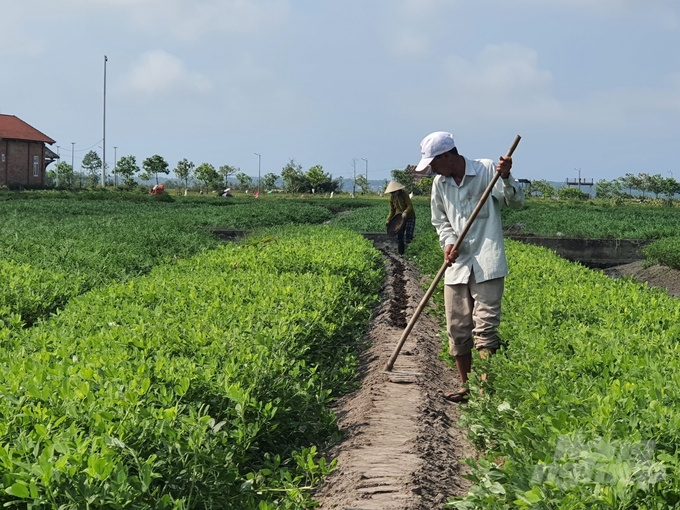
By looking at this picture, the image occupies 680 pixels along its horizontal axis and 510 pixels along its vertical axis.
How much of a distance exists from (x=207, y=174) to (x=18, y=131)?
3465 cm

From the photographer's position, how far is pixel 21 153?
58031 millimetres

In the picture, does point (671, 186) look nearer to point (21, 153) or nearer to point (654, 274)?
point (21, 153)

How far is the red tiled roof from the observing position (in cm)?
5738

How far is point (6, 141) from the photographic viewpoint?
2233 inches

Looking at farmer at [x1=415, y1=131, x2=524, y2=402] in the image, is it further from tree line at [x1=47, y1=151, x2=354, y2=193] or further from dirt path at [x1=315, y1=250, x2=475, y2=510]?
tree line at [x1=47, y1=151, x2=354, y2=193]

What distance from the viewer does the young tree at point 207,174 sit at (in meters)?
92.0

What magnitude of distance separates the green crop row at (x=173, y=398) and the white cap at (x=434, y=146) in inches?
60.8

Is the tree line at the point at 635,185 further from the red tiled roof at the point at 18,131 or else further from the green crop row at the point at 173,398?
the green crop row at the point at 173,398

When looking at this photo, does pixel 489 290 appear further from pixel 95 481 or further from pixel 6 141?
pixel 6 141

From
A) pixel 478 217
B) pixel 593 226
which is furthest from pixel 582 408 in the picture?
pixel 593 226

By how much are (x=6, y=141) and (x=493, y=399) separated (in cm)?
5901

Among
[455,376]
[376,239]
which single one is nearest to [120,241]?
[376,239]

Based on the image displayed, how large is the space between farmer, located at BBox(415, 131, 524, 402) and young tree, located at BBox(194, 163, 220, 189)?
287 feet

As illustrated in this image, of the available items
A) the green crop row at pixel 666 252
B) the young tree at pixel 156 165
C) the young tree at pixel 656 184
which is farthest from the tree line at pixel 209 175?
the green crop row at pixel 666 252
